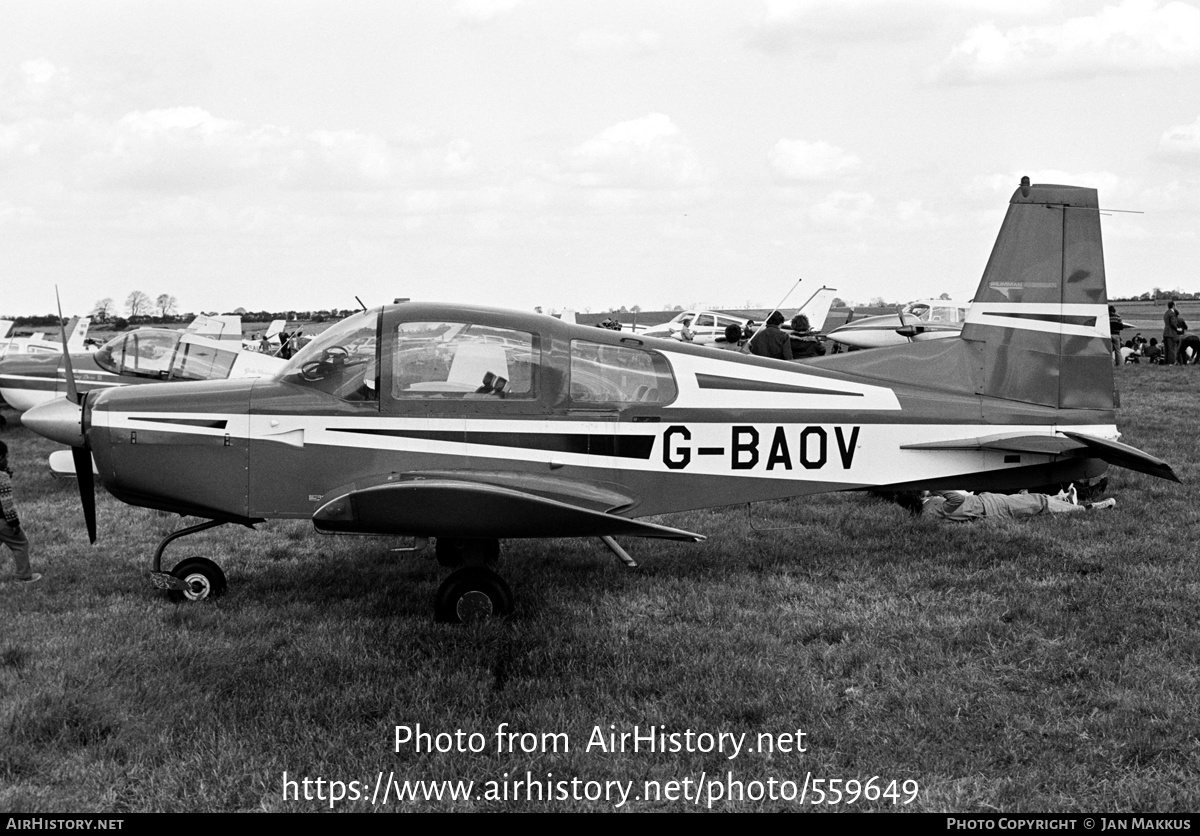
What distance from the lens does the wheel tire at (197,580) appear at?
634 centimetres

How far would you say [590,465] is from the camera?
6078 millimetres

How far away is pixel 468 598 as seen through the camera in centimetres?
577

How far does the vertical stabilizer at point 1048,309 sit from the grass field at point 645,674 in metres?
1.24

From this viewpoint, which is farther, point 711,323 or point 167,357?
point 711,323

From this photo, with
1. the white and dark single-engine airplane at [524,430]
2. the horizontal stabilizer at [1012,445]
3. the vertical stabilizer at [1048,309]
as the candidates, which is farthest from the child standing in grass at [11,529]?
the vertical stabilizer at [1048,309]

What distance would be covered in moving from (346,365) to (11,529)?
2.75 metres

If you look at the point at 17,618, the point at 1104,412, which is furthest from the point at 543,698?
the point at 1104,412

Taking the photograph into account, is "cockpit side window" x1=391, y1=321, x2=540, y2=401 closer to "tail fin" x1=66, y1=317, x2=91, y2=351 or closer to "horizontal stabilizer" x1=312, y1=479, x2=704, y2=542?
"horizontal stabilizer" x1=312, y1=479, x2=704, y2=542

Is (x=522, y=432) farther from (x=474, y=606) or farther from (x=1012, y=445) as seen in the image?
(x=1012, y=445)

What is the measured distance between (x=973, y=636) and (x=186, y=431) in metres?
4.79

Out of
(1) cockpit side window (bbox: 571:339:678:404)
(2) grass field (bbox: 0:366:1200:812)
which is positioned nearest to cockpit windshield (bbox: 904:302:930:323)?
(2) grass field (bbox: 0:366:1200:812)

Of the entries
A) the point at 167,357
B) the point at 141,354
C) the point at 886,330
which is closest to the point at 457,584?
the point at 167,357

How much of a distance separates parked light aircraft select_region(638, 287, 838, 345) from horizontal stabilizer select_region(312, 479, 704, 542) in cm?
2091

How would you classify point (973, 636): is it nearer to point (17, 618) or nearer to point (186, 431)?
point (186, 431)
